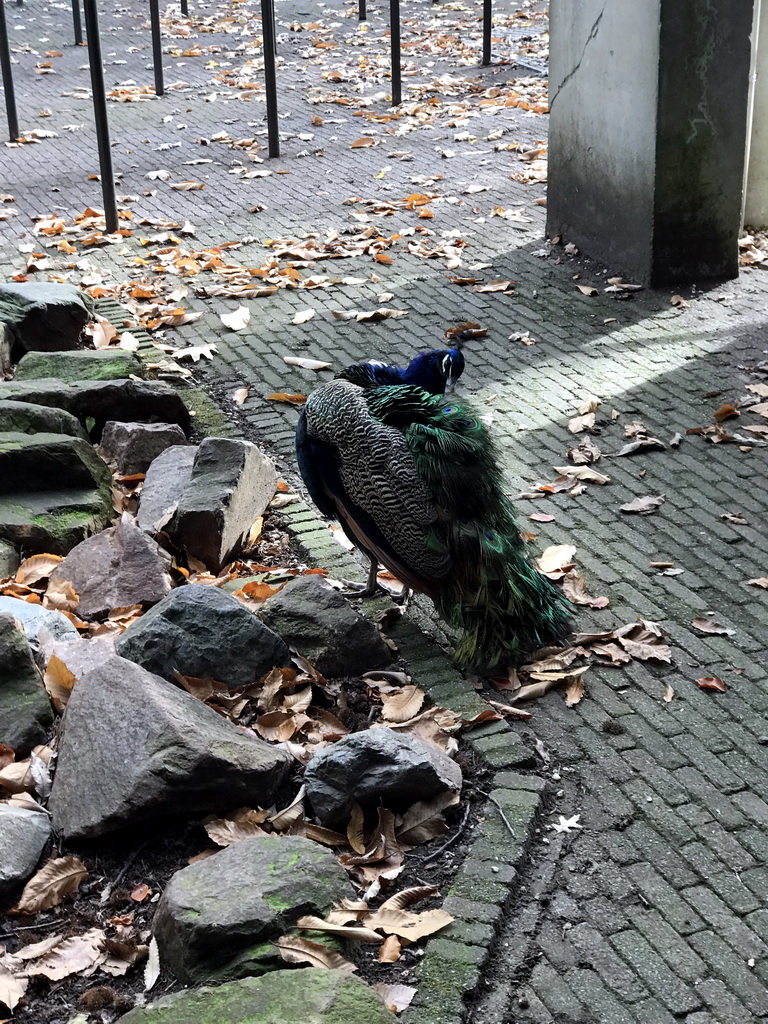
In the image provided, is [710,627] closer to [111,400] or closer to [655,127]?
[111,400]

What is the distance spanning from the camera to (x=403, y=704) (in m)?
4.13

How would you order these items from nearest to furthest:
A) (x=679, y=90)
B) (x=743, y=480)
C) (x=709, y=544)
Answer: (x=709, y=544) → (x=743, y=480) → (x=679, y=90)

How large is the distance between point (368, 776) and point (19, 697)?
1.21 meters

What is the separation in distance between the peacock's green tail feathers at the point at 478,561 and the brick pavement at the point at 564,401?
0.28 m

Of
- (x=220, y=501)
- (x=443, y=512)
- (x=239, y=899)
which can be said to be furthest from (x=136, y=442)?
(x=239, y=899)

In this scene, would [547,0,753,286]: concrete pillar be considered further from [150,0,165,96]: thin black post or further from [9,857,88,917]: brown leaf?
[150,0,165,96]: thin black post

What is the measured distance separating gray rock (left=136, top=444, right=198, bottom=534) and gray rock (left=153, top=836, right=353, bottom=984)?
2167 millimetres

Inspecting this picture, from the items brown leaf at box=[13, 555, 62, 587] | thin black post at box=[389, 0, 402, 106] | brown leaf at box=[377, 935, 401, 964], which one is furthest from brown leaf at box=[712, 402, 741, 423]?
thin black post at box=[389, 0, 402, 106]

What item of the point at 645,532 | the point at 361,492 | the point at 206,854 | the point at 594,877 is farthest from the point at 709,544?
the point at 206,854

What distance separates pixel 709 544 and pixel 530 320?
2.93 m

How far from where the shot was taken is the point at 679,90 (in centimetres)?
739

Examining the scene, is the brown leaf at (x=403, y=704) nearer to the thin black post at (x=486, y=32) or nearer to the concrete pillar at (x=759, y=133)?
the concrete pillar at (x=759, y=133)

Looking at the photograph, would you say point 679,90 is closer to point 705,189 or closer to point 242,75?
point 705,189

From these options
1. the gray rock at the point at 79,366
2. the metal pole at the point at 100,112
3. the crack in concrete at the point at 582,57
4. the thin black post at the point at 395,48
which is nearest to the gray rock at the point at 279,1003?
the gray rock at the point at 79,366
